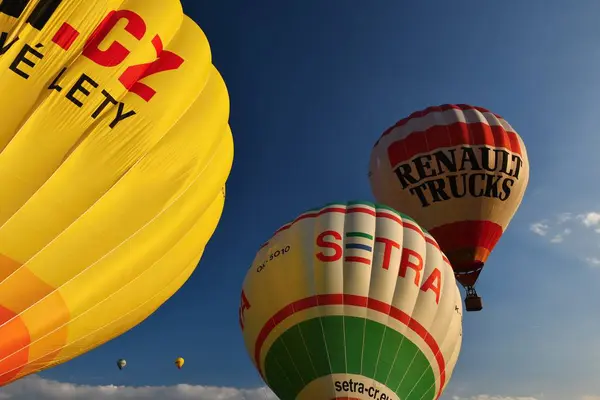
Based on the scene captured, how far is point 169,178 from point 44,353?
233 centimetres

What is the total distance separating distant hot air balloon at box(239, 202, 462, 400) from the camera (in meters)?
7.89

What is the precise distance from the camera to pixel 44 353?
5316 mm

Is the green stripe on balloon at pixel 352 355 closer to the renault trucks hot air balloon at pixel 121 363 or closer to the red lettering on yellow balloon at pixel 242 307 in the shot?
the red lettering on yellow balloon at pixel 242 307

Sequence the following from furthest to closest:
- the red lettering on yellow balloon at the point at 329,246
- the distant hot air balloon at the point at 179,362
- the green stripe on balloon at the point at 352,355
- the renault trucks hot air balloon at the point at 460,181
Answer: the distant hot air balloon at the point at 179,362 → the renault trucks hot air balloon at the point at 460,181 → the red lettering on yellow balloon at the point at 329,246 → the green stripe on balloon at the point at 352,355

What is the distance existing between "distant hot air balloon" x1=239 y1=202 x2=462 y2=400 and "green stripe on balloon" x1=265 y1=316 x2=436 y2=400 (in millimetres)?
16

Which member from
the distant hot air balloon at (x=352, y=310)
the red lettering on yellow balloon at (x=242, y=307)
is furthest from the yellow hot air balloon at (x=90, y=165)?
the red lettering on yellow balloon at (x=242, y=307)

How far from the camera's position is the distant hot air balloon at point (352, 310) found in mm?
7891

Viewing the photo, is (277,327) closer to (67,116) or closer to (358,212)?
(358,212)

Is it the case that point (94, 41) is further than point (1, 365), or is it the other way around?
point (94, 41)

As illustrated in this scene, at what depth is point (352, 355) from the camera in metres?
7.84

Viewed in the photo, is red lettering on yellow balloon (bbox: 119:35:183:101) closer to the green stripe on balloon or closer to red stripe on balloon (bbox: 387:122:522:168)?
the green stripe on balloon

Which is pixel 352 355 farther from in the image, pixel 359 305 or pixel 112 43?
pixel 112 43

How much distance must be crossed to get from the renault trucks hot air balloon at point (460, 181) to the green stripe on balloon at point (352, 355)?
295 inches

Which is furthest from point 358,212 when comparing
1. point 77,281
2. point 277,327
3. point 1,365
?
point 1,365
